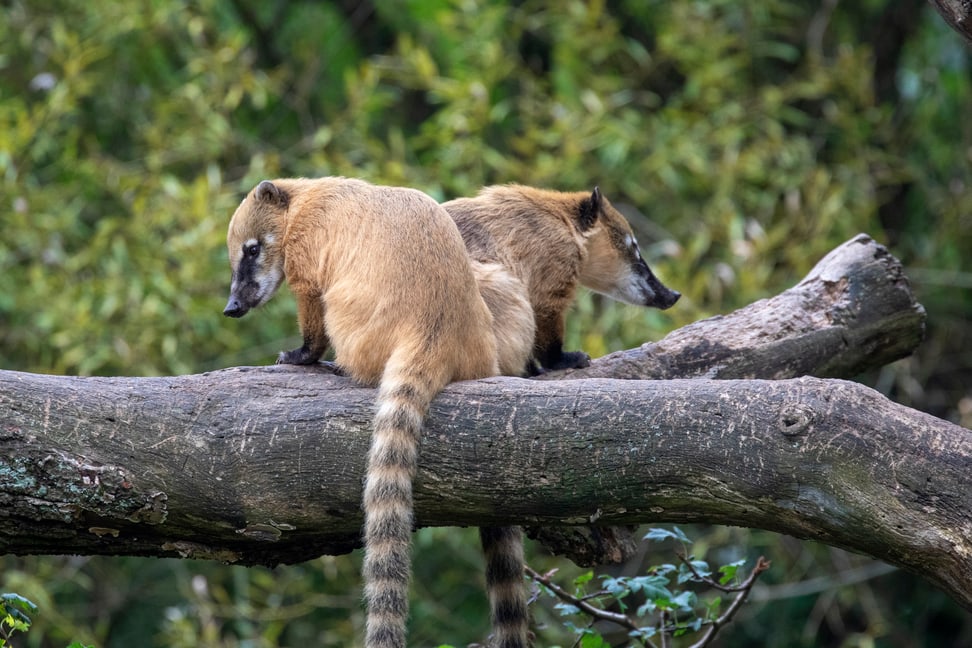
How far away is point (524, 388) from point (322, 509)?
0.68 meters

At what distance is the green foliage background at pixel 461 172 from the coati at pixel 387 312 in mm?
2490

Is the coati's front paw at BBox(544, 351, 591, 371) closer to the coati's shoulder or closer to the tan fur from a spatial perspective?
the tan fur

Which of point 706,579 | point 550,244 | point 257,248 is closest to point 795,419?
point 706,579

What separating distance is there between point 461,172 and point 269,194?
3358mm

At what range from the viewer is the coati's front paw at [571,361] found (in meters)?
4.18

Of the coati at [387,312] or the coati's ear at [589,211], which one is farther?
the coati's ear at [589,211]

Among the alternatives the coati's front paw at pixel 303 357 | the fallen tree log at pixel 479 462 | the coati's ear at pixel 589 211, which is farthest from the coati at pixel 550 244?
the fallen tree log at pixel 479 462

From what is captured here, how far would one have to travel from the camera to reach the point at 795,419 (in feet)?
9.07

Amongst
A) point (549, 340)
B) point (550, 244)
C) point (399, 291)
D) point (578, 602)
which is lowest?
point (578, 602)

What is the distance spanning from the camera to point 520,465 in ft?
9.60

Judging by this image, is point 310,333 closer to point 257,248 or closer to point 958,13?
point 257,248

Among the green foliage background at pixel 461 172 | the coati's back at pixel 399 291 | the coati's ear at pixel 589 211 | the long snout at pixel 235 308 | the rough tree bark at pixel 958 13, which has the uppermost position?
the rough tree bark at pixel 958 13

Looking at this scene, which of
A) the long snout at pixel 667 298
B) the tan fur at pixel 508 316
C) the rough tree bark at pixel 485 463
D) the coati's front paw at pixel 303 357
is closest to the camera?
the rough tree bark at pixel 485 463

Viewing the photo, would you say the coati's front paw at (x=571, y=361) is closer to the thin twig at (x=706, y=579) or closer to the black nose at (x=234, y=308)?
the thin twig at (x=706, y=579)
